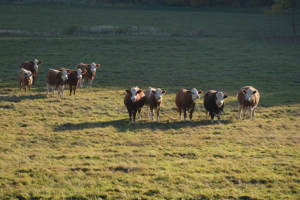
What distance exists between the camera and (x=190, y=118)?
1722 cm

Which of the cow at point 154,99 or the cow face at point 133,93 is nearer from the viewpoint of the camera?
the cow face at point 133,93

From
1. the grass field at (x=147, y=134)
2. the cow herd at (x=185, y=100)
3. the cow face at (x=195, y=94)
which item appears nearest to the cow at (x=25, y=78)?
the grass field at (x=147, y=134)

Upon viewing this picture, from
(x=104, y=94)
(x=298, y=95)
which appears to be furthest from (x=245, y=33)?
(x=104, y=94)

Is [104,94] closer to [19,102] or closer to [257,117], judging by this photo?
[19,102]

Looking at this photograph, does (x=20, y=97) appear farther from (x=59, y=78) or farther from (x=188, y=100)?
(x=188, y=100)

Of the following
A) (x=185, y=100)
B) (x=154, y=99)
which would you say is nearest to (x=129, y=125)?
(x=154, y=99)

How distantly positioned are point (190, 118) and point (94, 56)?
794 inches

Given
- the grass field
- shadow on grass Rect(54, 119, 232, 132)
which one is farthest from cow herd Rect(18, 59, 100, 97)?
shadow on grass Rect(54, 119, 232, 132)

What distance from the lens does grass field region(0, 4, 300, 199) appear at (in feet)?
34.8

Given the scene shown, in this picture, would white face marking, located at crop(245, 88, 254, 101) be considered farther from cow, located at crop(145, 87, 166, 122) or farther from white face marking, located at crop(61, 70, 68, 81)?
white face marking, located at crop(61, 70, 68, 81)

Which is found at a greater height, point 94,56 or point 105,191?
point 94,56

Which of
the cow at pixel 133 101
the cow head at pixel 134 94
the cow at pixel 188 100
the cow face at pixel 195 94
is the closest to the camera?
the cow head at pixel 134 94

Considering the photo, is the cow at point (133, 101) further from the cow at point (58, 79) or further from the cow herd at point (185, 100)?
the cow at point (58, 79)

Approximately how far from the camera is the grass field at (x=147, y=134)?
1060 centimetres
